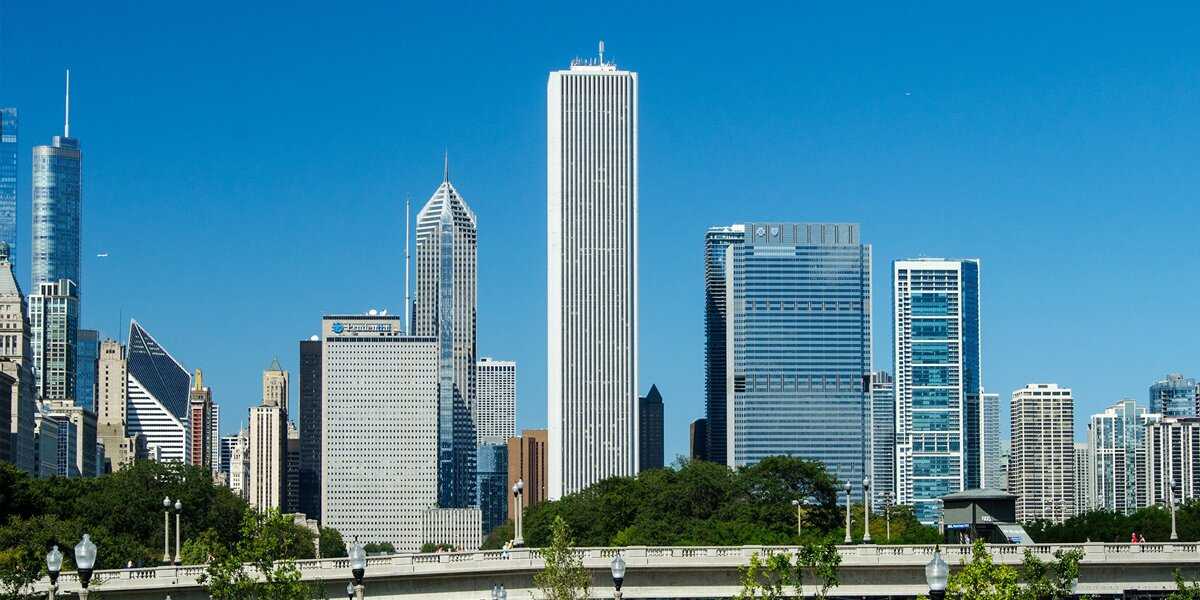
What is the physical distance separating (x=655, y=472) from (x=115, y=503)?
48.0 metres

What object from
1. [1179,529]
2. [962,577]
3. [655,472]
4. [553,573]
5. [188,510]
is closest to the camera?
[962,577]

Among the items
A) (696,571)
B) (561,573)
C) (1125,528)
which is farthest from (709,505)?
(561,573)

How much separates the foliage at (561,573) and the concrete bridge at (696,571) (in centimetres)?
699

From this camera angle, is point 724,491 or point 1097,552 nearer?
point 1097,552

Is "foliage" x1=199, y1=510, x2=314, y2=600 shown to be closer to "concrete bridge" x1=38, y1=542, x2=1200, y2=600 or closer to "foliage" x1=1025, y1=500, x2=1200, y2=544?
"concrete bridge" x1=38, y1=542, x2=1200, y2=600

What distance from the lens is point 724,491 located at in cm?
16600

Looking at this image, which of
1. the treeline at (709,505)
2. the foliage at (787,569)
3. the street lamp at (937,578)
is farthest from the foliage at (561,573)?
the treeline at (709,505)

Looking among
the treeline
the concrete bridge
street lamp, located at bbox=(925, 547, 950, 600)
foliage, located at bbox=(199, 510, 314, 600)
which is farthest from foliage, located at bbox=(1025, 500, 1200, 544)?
street lamp, located at bbox=(925, 547, 950, 600)

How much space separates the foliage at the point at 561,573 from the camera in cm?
7894

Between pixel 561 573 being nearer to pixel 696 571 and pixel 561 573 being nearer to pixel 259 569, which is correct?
pixel 259 569

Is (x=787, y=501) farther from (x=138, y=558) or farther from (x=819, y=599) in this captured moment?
(x=819, y=599)

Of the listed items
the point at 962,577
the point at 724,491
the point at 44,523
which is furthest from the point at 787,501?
the point at 962,577

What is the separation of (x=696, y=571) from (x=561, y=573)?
13.0m

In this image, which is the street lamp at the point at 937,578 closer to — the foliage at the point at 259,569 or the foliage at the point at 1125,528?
the foliage at the point at 259,569
